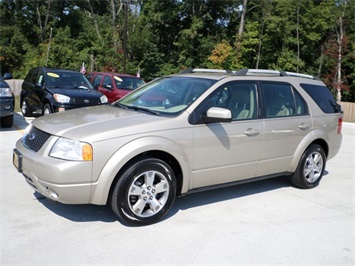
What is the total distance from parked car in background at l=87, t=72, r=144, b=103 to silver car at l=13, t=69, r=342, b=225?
25.3 ft

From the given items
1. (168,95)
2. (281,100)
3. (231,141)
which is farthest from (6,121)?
(281,100)

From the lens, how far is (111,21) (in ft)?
147

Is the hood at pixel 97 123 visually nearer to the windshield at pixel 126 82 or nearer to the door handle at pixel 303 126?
the door handle at pixel 303 126

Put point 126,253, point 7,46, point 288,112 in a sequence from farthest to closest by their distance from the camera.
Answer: point 7,46 < point 288,112 < point 126,253

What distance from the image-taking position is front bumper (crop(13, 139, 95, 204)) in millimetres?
3549

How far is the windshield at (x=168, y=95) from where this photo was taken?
4489 mm

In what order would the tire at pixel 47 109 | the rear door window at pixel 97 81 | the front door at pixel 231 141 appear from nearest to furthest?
the front door at pixel 231 141, the tire at pixel 47 109, the rear door window at pixel 97 81

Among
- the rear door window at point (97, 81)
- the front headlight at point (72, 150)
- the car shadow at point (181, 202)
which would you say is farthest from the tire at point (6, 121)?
the front headlight at point (72, 150)

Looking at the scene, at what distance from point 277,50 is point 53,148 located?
125 ft

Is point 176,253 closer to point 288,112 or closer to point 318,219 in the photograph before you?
point 318,219

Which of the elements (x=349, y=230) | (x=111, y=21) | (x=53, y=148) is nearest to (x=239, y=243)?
(x=349, y=230)

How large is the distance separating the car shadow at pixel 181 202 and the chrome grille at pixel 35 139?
80 cm

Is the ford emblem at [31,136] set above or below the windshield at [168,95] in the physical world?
below

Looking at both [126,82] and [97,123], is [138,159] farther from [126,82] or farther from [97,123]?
[126,82]
